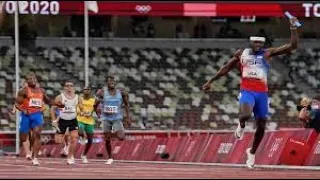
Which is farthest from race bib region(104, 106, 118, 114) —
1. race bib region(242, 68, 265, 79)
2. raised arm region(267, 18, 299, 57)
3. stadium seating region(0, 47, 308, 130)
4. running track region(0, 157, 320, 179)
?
stadium seating region(0, 47, 308, 130)

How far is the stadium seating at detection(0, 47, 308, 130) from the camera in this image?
34000 mm

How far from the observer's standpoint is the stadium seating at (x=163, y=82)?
34.0 meters

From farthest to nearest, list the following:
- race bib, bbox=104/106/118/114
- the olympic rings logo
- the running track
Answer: the olympic rings logo < race bib, bbox=104/106/118/114 < the running track

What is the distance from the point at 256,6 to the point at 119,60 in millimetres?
6176

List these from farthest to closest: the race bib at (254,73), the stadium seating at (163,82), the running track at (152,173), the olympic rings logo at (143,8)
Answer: the olympic rings logo at (143,8)
the stadium seating at (163,82)
the race bib at (254,73)
the running track at (152,173)

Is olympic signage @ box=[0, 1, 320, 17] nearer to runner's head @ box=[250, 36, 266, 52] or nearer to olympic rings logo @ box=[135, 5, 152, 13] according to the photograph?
olympic rings logo @ box=[135, 5, 152, 13]

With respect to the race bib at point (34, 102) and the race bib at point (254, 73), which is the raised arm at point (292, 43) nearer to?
the race bib at point (254, 73)

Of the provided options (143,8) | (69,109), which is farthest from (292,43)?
(143,8)

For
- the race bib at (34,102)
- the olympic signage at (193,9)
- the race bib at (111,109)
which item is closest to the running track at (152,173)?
the race bib at (34,102)

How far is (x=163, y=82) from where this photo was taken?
36219mm

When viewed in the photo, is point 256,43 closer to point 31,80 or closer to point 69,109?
point 31,80

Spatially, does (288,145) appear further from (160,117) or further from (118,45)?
(118,45)

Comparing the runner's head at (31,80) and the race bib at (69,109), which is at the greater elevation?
the runner's head at (31,80)

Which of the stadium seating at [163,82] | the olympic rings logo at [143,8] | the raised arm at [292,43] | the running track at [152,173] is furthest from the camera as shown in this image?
the olympic rings logo at [143,8]
